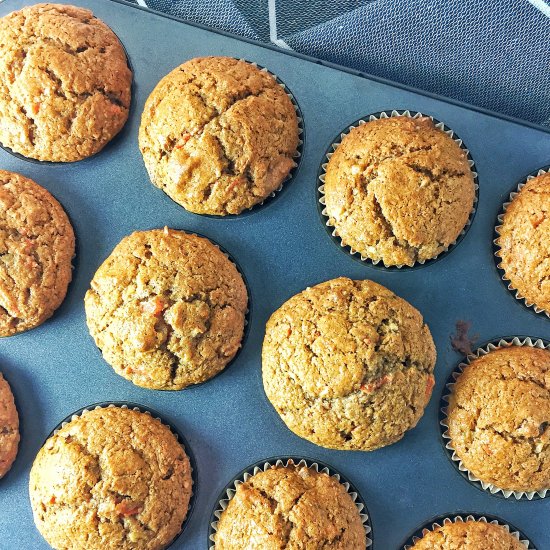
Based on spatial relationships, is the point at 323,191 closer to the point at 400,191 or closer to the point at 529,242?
the point at 400,191

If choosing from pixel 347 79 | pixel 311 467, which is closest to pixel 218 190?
pixel 347 79

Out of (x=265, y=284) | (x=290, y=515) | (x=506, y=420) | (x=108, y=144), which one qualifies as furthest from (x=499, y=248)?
(x=108, y=144)

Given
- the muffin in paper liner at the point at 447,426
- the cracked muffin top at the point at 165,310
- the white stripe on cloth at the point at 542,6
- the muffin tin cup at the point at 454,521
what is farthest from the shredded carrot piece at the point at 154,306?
the white stripe on cloth at the point at 542,6

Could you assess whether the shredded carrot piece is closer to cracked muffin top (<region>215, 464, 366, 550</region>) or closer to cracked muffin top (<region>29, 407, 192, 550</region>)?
cracked muffin top (<region>29, 407, 192, 550</region>)

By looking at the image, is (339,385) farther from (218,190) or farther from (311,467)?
(218,190)

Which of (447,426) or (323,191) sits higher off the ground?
(323,191)
